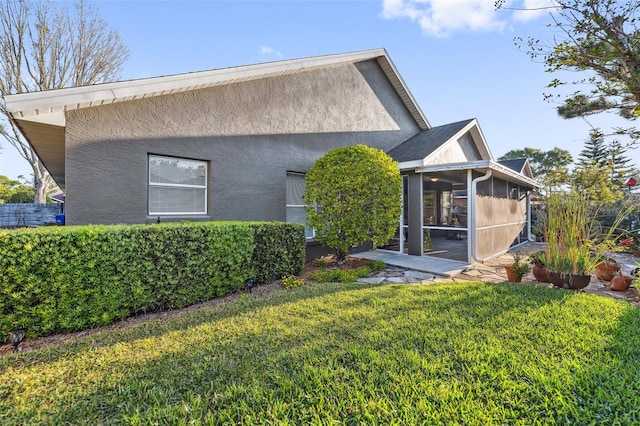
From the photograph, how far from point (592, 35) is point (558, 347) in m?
5.16

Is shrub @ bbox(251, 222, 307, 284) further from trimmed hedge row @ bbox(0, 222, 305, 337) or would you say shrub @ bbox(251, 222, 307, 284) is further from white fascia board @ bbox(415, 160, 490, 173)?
white fascia board @ bbox(415, 160, 490, 173)

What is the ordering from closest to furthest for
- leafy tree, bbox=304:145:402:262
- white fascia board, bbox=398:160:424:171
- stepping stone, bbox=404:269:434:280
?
stepping stone, bbox=404:269:434:280
leafy tree, bbox=304:145:402:262
white fascia board, bbox=398:160:424:171

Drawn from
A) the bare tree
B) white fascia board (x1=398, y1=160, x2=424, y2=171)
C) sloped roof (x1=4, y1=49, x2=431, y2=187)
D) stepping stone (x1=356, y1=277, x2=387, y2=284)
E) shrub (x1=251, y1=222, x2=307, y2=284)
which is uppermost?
the bare tree

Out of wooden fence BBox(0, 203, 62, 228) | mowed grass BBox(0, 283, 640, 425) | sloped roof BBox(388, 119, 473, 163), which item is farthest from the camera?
wooden fence BBox(0, 203, 62, 228)

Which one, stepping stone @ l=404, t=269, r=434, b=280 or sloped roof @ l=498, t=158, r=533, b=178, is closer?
stepping stone @ l=404, t=269, r=434, b=280

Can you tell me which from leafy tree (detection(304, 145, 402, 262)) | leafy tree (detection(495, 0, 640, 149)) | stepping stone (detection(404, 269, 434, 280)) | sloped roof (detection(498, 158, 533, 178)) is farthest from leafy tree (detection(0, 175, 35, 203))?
sloped roof (detection(498, 158, 533, 178))

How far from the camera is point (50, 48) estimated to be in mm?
13867

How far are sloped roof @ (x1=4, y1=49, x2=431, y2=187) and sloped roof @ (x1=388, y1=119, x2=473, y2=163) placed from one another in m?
4.28

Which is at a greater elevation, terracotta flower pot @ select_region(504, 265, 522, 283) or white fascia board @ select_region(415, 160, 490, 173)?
white fascia board @ select_region(415, 160, 490, 173)

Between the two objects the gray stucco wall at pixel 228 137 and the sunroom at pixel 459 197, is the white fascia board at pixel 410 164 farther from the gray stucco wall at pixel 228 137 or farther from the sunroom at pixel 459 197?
the gray stucco wall at pixel 228 137

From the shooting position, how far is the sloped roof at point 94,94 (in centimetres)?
443

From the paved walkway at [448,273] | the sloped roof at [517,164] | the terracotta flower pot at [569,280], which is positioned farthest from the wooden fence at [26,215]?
the sloped roof at [517,164]

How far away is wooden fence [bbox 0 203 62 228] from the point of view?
12.8 meters

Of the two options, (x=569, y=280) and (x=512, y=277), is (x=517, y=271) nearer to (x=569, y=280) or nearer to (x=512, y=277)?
(x=512, y=277)
